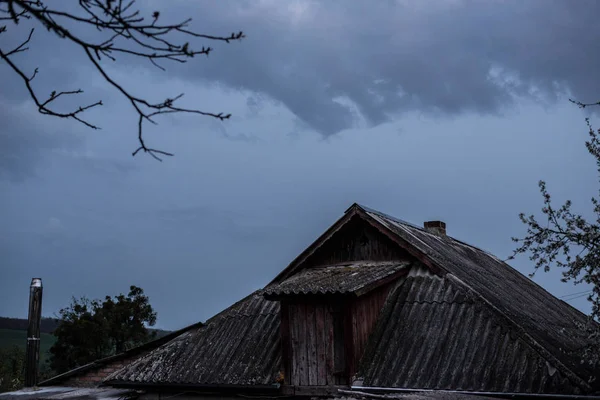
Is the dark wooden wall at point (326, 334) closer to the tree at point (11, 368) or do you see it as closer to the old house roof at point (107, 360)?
the old house roof at point (107, 360)

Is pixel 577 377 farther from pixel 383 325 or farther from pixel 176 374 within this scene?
pixel 176 374

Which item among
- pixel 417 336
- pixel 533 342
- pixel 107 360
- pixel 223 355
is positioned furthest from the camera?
pixel 107 360

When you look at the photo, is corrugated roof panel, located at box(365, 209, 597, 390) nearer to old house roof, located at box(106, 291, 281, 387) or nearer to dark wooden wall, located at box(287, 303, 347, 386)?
dark wooden wall, located at box(287, 303, 347, 386)

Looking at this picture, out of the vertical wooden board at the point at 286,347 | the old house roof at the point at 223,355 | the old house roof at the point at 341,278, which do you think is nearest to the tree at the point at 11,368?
the old house roof at the point at 223,355

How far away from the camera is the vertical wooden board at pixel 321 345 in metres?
12.9

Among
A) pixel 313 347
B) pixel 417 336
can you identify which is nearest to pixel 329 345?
pixel 313 347

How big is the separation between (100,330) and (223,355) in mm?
25209

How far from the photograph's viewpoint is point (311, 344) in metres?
13.2

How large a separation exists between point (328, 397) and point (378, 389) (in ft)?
4.00

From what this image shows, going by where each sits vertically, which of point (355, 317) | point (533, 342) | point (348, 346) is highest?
point (355, 317)

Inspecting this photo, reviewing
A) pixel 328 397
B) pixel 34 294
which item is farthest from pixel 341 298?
pixel 34 294

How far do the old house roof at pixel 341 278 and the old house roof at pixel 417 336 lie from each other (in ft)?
0.08

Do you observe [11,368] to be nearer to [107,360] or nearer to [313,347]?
[107,360]

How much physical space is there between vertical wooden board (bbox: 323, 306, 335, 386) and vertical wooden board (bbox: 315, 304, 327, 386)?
39 mm
